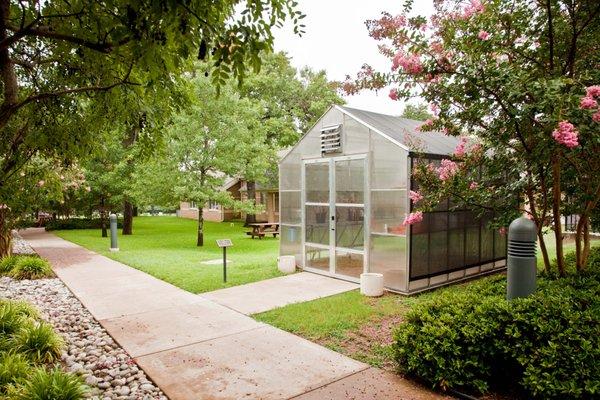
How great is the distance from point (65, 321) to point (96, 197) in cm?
1777

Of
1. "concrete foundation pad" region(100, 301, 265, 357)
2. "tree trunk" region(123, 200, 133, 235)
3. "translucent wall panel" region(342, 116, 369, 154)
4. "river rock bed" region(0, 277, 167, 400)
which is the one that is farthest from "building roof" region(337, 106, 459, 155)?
"tree trunk" region(123, 200, 133, 235)

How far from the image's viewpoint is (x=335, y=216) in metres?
9.40

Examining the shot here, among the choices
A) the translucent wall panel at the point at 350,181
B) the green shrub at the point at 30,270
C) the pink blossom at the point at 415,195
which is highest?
the translucent wall panel at the point at 350,181

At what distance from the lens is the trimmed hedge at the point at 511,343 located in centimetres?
341

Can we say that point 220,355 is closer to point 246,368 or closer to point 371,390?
point 246,368

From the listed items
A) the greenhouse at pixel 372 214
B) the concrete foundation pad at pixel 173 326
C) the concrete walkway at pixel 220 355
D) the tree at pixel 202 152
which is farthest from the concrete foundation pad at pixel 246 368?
the tree at pixel 202 152

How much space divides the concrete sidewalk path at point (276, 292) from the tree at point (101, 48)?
12.7ft

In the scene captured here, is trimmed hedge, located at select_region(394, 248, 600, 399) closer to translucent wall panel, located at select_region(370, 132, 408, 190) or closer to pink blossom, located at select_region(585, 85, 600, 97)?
pink blossom, located at select_region(585, 85, 600, 97)

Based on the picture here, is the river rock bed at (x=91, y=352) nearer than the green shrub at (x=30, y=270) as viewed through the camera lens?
Yes

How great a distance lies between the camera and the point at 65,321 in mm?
6316

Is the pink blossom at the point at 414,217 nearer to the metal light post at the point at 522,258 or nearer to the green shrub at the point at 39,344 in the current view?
the metal light post at the point at 522,258

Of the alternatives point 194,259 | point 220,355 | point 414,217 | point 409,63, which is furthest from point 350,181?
point 194,259

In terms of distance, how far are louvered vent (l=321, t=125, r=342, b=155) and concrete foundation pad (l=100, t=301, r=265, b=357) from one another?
4437 millimetres

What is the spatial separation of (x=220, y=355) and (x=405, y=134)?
6126 millimetres
